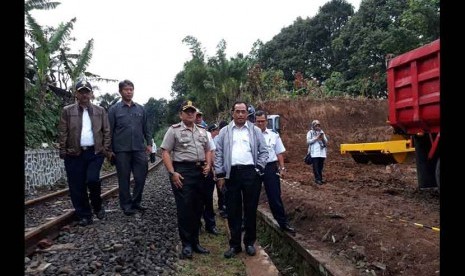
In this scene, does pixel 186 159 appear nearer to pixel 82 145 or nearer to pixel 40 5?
pixel 82 145

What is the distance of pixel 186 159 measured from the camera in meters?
5.15

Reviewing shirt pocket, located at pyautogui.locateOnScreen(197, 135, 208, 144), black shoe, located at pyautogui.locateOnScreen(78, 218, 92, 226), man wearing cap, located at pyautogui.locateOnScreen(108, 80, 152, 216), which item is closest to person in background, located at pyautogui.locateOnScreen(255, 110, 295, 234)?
shirt pocket, located at pyautogui.locateOnScreen(197, 135, 208, 144)

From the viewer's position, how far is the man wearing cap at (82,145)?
5.72m

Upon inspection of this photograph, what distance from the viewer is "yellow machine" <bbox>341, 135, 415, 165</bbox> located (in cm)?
1317

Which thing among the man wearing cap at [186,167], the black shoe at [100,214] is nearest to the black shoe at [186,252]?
the man wearing cap at [186,167]

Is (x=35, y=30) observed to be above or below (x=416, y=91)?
above

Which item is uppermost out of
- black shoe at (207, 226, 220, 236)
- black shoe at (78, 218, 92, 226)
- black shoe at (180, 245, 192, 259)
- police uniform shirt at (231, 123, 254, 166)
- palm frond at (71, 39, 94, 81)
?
palm frond at (71, 39, 94, 81)

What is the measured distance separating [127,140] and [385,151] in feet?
31.2

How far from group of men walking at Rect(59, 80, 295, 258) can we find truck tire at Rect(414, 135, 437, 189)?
3.29m

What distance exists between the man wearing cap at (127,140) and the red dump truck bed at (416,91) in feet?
14.8

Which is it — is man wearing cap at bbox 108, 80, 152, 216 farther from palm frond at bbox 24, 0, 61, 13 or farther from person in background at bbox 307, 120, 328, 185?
palm frond at bbox 24, 0, 61, 13

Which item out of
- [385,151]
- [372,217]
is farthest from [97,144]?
[385,151]
